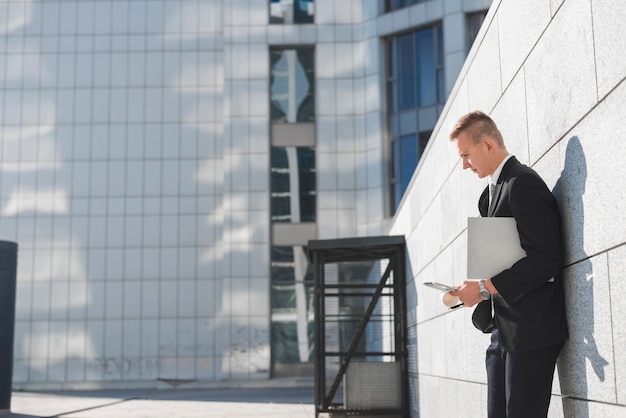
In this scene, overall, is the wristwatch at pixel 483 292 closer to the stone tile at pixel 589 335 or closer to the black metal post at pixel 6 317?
the stone tile at pixel 589 335

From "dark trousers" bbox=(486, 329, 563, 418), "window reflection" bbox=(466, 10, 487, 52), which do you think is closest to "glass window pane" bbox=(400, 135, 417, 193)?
"window reflection" bbox=(466, 10, 487, 52)

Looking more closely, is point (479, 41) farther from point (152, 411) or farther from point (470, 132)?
point (152, 411)

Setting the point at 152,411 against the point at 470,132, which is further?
the point at 152,411

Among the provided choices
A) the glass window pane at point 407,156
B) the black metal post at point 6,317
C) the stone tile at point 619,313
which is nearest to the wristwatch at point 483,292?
the stone tile at point 619,313

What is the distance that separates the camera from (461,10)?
97.8 ft

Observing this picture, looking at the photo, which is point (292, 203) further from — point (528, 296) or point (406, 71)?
point (528, 296)

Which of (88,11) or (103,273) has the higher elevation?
(88,11)

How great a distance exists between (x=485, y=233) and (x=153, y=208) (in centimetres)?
3277

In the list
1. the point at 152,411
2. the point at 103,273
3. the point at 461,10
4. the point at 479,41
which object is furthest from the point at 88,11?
the point at 479,41

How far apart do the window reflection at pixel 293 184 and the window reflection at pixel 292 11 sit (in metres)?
5.32

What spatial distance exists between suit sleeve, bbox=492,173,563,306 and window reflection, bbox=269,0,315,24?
31.7 meters

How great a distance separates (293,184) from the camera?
33938 millimetres

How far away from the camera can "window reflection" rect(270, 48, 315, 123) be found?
3434cm

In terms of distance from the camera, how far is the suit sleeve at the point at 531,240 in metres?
3.72
